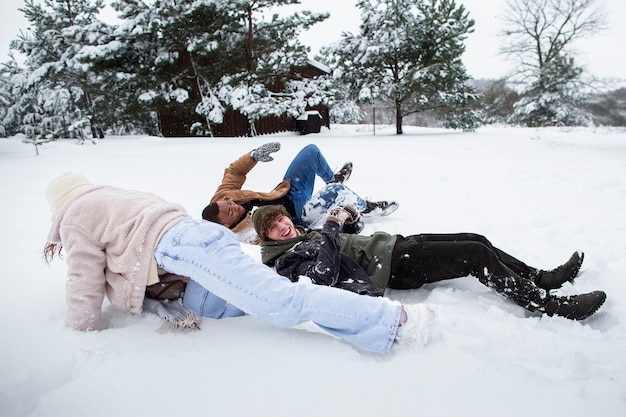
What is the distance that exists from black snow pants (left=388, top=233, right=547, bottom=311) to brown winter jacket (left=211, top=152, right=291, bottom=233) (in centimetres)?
116

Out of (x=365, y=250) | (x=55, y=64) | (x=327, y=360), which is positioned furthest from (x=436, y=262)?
(x=55, y=64)

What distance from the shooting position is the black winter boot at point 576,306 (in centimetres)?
149

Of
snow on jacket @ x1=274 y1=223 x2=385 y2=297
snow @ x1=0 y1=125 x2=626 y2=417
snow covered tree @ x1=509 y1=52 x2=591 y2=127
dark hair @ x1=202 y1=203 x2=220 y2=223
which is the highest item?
snow covered tree @ x1=509 y1=52 x2=591 y2=127

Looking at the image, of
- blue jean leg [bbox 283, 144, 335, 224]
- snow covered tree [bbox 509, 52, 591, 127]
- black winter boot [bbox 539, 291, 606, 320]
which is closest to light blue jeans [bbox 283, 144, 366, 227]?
blue jean leg [bbox 283, 144, 335, 224]

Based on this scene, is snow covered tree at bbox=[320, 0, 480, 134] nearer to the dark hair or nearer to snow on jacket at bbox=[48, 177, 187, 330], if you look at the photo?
the dark hair

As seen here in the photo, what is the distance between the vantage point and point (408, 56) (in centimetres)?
1193

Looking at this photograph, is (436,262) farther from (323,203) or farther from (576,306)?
(323,203)

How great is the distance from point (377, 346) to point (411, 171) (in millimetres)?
4086

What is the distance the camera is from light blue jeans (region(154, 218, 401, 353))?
1.25 meters

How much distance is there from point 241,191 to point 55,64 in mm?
11670

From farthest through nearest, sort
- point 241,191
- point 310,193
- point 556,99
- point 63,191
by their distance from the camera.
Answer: point 556,99 < point 310,193 < point 241,191 < point 63,191

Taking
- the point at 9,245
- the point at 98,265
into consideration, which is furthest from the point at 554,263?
the point at 9,245

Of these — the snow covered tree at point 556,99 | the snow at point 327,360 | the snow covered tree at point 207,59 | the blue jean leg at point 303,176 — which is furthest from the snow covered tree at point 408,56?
the snow at point 327,360

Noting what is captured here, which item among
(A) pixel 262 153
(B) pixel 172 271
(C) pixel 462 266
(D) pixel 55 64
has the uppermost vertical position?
(D) pixel 55 64
